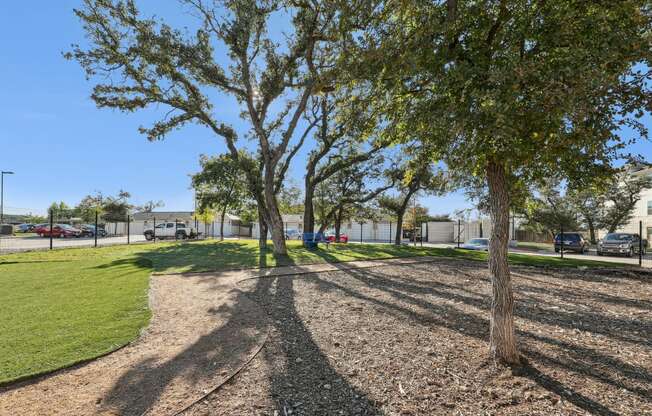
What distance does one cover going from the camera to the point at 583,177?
125 inches

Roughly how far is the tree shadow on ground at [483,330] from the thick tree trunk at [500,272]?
0.33m

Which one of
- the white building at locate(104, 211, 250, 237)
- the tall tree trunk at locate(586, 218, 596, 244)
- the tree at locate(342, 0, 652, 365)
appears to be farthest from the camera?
the white building at locate(104, 211, 250, 237)

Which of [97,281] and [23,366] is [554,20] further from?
[97,281]

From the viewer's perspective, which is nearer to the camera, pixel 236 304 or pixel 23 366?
pixel 23 366

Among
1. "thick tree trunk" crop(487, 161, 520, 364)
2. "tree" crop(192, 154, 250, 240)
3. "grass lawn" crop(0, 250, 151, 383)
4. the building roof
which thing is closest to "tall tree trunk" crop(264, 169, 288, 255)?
"grass lawn" crop(0, 250, 151, 383)

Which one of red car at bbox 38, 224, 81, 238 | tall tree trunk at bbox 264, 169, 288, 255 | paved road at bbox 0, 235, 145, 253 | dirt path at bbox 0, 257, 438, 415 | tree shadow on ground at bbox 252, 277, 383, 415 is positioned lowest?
tree shadow on ground at bbox 252, 277, 383, 415

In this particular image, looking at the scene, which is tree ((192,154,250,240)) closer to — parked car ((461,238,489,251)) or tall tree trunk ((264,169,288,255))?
tall tree trunk ((264,169,288,255))

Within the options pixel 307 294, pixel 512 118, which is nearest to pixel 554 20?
pixel 512 118

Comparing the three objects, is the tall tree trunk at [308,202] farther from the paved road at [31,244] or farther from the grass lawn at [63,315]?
the paved road at [31,244]

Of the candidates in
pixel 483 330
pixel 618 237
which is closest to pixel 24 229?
pixel 483 330

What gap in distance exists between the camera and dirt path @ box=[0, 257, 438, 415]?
8.73 ft

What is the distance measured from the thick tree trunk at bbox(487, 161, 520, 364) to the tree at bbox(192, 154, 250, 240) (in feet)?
64.0

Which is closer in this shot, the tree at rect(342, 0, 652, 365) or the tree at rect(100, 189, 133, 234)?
the tree at rect(342, 0, 652, 365)

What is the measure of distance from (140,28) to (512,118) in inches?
575
